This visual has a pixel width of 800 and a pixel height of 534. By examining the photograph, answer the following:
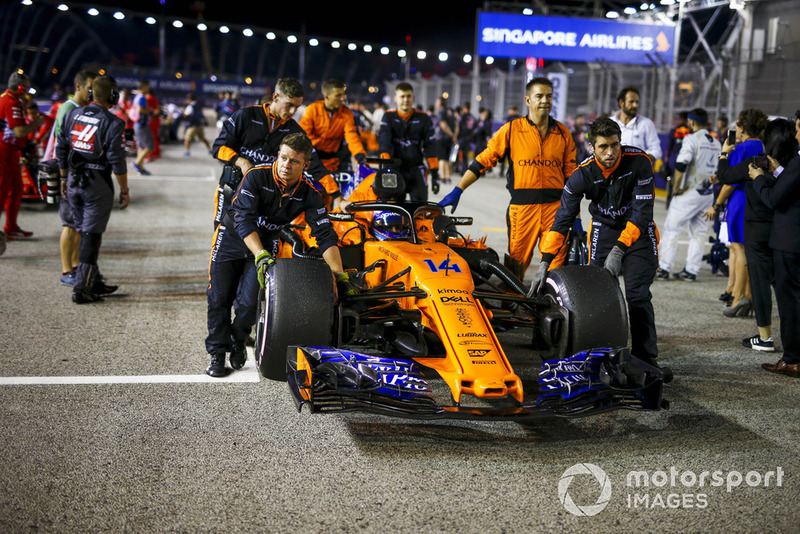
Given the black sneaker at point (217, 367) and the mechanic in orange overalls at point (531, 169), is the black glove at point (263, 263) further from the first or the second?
the mechanic in orange overalls at point (531, 169)

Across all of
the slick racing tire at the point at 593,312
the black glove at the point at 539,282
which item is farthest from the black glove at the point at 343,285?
the slick racing tire at the point at 593,312

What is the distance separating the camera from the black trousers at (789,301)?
5324 mm

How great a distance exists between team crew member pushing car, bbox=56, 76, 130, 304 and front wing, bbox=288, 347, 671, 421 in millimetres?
3486

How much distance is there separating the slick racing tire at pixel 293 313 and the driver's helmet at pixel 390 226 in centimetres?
139

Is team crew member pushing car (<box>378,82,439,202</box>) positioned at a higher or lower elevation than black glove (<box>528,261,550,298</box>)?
higher

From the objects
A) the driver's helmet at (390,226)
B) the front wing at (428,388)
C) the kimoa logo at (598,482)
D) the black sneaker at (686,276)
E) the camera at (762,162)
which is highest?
the camera at (762,162)

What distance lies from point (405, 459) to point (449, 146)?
17.9 m

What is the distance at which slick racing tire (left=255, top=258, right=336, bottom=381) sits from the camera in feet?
13.8

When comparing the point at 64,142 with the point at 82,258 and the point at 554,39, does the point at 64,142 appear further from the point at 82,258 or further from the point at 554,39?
the point at 554,39

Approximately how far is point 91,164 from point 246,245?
266cm

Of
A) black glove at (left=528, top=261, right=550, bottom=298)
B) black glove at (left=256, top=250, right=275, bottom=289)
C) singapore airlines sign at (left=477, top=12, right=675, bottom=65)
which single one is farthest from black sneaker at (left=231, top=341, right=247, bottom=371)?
singapore airlines sign at (left=477, top=12, right=675, bottom=65)

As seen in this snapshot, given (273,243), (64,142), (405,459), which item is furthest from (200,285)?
(405,459)

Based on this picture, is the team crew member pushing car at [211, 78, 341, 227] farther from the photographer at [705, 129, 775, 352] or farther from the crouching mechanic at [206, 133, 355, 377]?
the photographer at [705, 129, 775, 352]

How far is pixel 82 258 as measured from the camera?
6.64m
